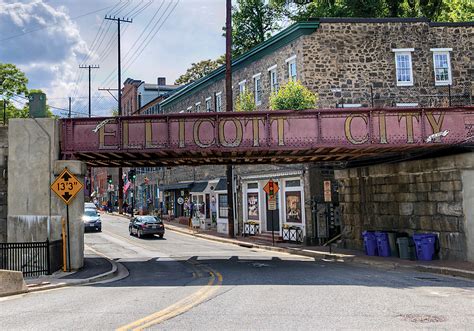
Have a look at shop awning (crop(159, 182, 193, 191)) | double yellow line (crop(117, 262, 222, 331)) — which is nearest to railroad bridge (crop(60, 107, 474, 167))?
double yellow line (crop(117, 262, 222, 331))

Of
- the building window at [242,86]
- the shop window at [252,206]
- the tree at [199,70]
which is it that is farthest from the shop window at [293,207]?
the tree at [199,70]

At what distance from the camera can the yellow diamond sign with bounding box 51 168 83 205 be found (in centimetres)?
1722

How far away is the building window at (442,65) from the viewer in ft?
93.6

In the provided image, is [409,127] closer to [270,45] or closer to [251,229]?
[270,45]

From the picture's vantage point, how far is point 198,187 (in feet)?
134

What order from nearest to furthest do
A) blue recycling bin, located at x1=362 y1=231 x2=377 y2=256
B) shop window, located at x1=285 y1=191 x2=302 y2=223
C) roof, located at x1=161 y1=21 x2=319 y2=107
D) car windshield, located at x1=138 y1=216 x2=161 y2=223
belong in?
1. blue recycling bin, located at x1=362 y1=231 x2=377 y2=256
2. roof, located at x1=161 y1=21 x2=319 y2=107
3. shop window, located at x1=285 y1=191 x2=302 y2=223
4. car windshield, located at x1=138 y1=216 x2=161 y2=223

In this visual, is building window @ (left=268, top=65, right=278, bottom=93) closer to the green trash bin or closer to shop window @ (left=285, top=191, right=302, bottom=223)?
shop window @ (left=285, top=191, right=302, bottom=223)

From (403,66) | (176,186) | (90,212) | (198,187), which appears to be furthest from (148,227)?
(403,66)

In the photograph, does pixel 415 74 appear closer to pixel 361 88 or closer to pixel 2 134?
pixel 361 88

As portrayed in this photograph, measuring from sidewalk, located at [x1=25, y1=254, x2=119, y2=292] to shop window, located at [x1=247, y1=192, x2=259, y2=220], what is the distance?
14715 mm

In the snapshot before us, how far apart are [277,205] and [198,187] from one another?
1160 cm

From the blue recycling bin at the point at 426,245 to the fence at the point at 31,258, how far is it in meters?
13.2

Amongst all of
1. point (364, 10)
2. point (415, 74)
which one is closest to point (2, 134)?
point (415, 74)

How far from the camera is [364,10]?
125ft
